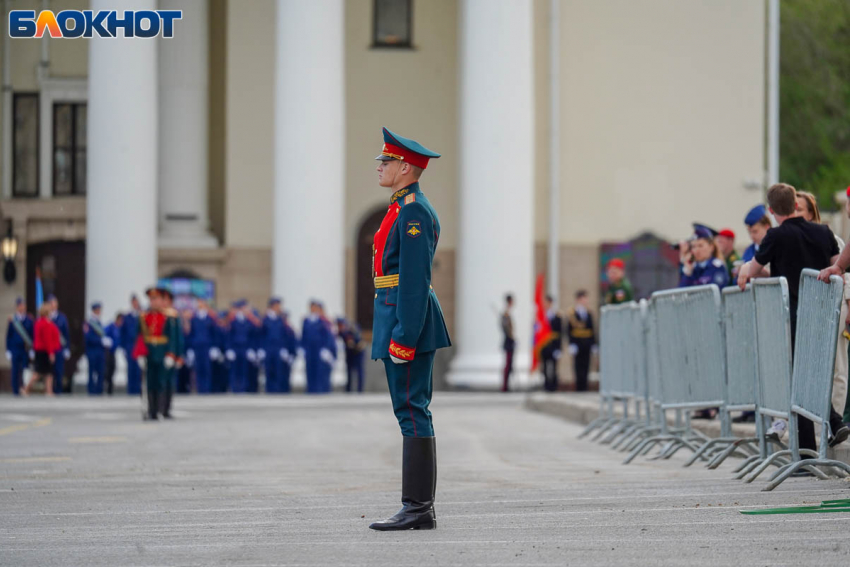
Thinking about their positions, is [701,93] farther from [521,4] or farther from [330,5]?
[330,5]

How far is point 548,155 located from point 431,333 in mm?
27899

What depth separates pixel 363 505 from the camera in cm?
910

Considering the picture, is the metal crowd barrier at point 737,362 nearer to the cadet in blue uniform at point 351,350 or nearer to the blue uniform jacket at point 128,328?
the blue uniform jacket at point 128,328

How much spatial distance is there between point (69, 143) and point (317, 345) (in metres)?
10.3

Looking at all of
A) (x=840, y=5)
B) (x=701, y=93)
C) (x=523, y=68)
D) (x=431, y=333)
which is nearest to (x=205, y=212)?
(x=523, y=68)

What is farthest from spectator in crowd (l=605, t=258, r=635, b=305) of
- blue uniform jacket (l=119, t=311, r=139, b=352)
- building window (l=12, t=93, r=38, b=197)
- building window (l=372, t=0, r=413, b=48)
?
building window (l=12, t=93, r=38, b=197)

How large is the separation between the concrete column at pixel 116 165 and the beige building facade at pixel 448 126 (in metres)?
4.17

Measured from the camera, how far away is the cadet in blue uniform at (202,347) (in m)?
30.6

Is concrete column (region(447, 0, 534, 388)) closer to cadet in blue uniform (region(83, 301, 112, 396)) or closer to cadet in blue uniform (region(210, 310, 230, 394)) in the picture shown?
cadet in blue uniform (region(210, 310, 230, 394))

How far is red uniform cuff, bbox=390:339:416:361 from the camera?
777cm

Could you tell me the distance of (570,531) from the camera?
752cm

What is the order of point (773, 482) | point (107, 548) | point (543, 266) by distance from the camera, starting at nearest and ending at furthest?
point (107, 548)
point (773, 482)
point (543, 266)

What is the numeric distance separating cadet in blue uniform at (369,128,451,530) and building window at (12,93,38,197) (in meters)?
29.5

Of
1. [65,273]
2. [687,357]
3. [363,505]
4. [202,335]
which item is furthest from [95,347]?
[363,505]
